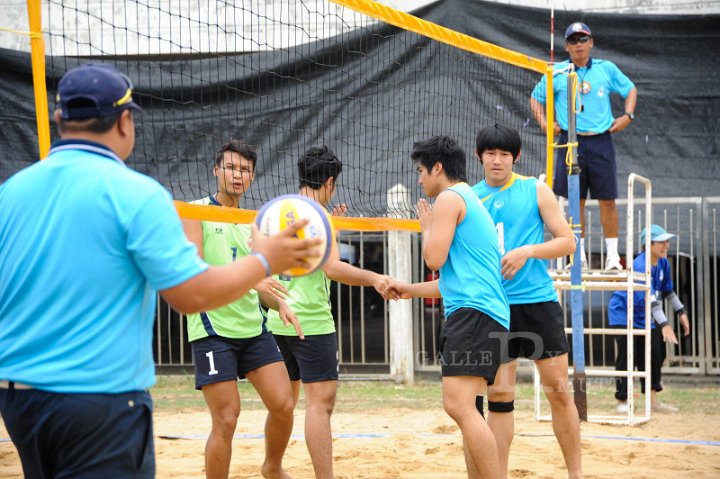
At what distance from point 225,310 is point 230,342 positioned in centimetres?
16

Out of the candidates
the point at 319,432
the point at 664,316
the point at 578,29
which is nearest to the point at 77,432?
the point at 319,432

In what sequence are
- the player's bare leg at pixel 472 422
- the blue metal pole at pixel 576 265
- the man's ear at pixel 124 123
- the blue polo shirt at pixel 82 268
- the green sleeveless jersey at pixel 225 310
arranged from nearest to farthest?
the blue polo shirt at pixel 82 268, the man's ear at pixel 124 123, the player's bare leg at pixel 472 422, the green sleeveless jersey at pixel 225 310, the blue metal pole at pixel 576 265

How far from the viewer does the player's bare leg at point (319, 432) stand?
4926mm

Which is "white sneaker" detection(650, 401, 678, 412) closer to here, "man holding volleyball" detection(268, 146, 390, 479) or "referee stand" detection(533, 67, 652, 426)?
"referee stand" detection(533, 67, 652, 426)

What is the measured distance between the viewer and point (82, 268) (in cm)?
238

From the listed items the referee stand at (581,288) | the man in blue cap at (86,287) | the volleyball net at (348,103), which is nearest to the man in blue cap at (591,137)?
the referee stand at (581,288)

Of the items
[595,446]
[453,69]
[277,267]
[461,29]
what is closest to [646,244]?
[595,446]

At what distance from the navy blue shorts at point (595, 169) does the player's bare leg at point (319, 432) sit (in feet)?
13.8

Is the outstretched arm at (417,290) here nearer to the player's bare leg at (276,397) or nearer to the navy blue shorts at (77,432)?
the player's bare leg at (276,397)

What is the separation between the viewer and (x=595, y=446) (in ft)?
21.7

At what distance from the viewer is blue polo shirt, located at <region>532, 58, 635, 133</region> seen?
8328 millimetres

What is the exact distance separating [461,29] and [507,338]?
6.20 meters

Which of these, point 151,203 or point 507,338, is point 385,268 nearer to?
point 507,338

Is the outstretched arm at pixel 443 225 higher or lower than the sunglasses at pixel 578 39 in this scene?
lower
